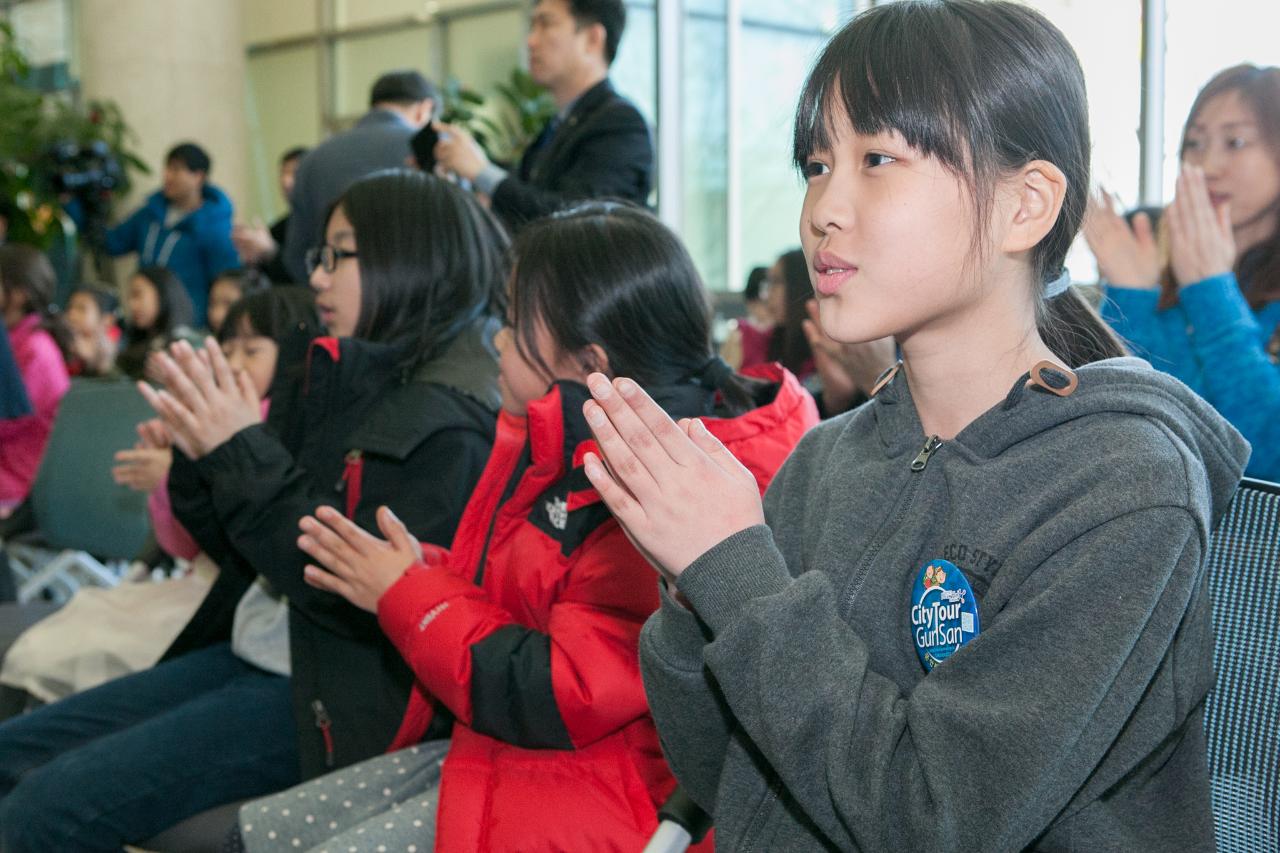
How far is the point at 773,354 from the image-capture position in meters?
3.58

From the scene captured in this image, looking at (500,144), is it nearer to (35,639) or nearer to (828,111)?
(35,639)

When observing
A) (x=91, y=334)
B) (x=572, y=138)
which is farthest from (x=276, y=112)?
(x=572, y=138)

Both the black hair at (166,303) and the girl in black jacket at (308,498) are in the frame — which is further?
the black hair at (166,303)

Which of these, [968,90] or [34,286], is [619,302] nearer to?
[968,90]

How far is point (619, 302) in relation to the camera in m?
1.74

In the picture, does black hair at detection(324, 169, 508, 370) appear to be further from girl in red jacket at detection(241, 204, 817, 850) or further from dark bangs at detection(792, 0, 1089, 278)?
dark bangs at detection(792, 0, 1089, 278)

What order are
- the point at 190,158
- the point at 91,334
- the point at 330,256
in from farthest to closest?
1. the point at 190,158
2. the point at 91,334
3. the point at 330,256

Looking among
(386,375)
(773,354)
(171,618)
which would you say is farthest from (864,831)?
(773,354)

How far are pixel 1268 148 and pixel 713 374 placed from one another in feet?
3.54

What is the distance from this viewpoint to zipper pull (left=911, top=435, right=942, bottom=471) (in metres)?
1.13

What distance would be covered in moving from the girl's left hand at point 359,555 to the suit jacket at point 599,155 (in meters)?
1.35

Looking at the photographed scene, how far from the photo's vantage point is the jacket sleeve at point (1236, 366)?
174cm

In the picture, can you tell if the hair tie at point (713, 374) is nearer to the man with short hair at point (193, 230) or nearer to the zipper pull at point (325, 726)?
the zipper pull at point (325, 726)

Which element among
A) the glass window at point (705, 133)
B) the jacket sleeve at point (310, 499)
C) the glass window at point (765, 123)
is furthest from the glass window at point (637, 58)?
the jacket sleeve at point (310, 499)
